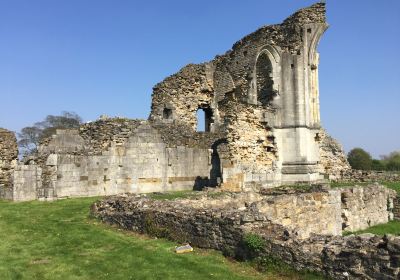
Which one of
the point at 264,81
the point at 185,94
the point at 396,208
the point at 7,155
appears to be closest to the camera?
the point at 7,155

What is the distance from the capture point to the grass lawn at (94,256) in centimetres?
725

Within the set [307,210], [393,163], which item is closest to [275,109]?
[307,210]

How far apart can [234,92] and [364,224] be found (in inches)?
481

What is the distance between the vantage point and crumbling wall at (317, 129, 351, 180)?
26450 mm

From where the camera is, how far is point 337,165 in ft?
90.3

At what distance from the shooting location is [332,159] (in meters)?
27.6

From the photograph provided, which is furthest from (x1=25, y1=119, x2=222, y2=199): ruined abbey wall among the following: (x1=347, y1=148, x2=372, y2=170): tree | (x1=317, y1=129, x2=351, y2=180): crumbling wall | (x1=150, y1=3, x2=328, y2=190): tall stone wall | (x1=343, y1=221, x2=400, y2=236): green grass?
(x1=347, y1=148, x2=372, y2=170): tree

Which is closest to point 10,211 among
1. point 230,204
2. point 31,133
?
point 230,204

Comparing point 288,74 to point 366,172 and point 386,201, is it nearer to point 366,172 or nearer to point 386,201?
point 386,201

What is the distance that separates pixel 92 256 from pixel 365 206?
10.6m

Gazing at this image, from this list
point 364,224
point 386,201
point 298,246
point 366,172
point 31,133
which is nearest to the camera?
point 298,246

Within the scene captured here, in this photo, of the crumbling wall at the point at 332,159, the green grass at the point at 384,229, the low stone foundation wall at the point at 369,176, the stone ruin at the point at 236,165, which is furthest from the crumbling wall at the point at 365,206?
the crumbling wall at the point at 332,159

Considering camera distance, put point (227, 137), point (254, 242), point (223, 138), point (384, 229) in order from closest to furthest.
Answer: point (254, 242) → point (384, 229) → point (227, 137) → point (223, 138)

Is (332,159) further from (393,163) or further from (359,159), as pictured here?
(393,163)
